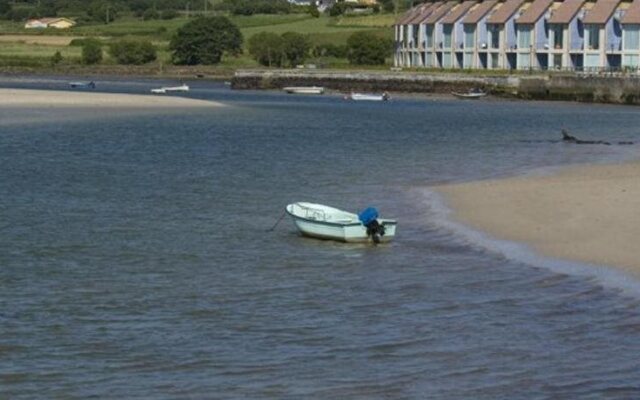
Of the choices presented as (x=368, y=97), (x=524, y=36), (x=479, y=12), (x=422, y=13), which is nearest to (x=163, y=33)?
(x=422, y=13)

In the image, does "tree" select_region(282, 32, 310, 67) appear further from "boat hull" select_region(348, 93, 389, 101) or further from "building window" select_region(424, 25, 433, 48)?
"boat hull" select_region(348, 93, 389, 101)

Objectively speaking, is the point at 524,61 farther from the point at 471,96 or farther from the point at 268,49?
the point at 268,49

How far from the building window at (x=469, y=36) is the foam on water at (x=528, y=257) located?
8355cm

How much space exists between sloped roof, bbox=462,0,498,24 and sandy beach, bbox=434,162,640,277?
249ft

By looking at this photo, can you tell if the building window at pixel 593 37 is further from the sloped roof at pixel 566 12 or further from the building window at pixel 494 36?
the building window at pixel 494 36

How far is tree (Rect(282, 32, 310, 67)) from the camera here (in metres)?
141

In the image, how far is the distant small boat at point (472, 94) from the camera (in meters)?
95.9

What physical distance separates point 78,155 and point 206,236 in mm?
19034

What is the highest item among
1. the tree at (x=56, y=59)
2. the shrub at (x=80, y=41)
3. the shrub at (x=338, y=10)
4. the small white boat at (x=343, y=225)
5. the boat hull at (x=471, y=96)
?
the shrub at (x=338, y=10)

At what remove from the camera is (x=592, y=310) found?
722 inches

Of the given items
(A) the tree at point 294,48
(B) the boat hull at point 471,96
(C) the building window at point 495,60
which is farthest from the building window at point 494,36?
(A) the tree at point 294,48

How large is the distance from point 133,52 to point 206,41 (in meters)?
10.6

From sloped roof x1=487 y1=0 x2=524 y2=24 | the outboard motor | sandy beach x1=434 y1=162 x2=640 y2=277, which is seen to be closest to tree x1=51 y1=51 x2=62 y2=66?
sloped roof x1=487 y1=0 x2=524 y2=24

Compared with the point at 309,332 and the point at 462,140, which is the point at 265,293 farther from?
the point at 462,140
